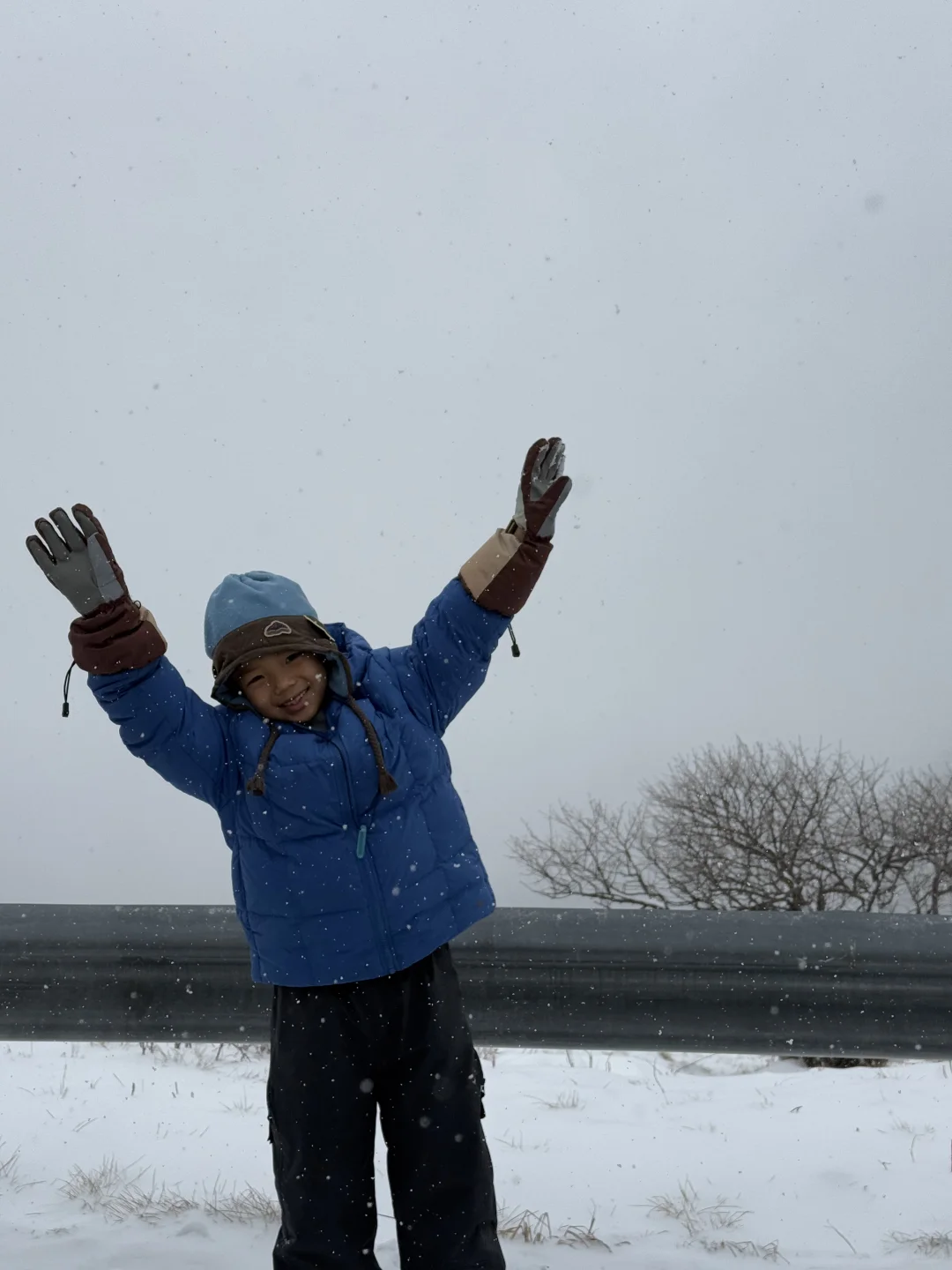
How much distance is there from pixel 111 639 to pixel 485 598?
0.78 meters

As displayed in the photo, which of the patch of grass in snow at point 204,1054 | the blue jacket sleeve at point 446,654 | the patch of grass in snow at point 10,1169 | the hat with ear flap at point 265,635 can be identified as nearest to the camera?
the hat with ear flap at point 265,635

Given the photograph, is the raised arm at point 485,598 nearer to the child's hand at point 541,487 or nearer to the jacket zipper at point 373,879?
the child's hand at point 541,487

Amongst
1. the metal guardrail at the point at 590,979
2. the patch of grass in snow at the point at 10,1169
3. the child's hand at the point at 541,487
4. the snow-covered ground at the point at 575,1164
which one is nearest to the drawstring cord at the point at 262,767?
the child's hand at the point at 541,487

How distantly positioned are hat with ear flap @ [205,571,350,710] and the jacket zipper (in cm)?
19

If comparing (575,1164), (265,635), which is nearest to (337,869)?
(265,635)

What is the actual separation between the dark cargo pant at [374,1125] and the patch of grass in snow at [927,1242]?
1213 millimetres

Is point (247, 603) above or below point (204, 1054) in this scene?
above

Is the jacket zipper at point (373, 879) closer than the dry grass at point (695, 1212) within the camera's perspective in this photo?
Yes

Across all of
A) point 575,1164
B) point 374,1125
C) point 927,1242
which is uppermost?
point 374,1125

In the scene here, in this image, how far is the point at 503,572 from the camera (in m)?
2.32

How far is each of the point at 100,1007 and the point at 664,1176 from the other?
5.72 feet

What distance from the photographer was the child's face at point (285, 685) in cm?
227

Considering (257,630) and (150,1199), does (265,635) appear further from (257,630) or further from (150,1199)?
(150,1199)

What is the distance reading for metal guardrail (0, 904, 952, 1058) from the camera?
2.78 meters
